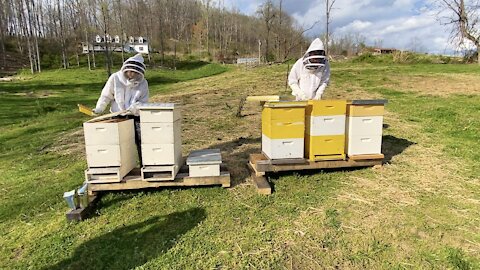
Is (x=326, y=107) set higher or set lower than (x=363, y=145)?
higher

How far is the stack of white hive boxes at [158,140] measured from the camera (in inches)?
163

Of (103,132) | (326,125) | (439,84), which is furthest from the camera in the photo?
(439,84)

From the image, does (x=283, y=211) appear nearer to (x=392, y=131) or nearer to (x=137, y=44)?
(x=392, y=131)

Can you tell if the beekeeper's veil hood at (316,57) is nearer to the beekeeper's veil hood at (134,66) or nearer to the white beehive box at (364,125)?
the white beehive box at (364,125)

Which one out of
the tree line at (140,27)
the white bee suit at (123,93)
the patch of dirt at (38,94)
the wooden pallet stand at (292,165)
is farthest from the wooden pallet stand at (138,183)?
the tree line at (140,27)

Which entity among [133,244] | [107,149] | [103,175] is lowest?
[133,244]

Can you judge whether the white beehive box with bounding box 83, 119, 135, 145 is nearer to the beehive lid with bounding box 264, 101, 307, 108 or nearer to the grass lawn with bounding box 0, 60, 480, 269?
the grass lawn with bounding box 0, 60, 480, 269

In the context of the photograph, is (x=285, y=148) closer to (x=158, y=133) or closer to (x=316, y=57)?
(x=316, y=57)

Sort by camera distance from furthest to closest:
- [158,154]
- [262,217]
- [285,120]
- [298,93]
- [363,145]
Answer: [298,93] < [363,145] < [285,120] < [158,154] < [262,217]

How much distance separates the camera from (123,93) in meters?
4.60

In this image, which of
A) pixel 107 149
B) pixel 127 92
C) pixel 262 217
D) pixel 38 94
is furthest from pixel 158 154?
pixel 38 94

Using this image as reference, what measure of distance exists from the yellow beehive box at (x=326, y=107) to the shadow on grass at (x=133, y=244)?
2123mm

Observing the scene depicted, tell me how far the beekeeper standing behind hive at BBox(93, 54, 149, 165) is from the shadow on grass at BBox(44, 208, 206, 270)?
1488 millimetres

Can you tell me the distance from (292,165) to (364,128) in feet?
4.10
